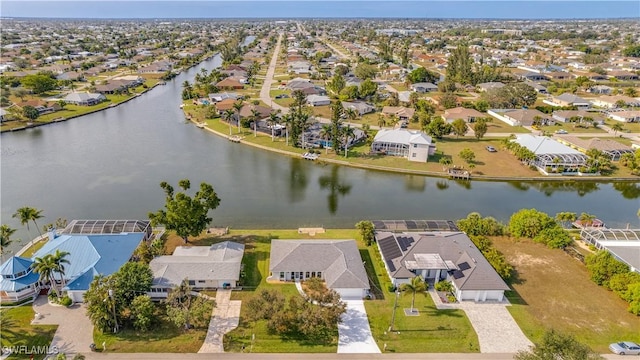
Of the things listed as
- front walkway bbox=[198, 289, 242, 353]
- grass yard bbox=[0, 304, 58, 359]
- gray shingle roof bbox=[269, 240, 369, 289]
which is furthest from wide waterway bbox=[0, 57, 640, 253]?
grass yard bbox=[0, 304, 58, 359]

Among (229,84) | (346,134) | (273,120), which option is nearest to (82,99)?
(229,84)

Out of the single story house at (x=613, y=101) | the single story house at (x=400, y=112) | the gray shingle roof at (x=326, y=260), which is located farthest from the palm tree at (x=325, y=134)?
the single story house at (x=613, y=101)

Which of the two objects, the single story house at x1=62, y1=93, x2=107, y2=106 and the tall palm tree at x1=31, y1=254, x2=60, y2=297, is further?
the single story house at x1=62, y1=93, x2=107, y2=106

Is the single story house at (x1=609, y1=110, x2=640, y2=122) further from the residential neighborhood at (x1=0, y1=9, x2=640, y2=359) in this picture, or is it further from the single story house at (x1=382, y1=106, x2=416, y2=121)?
the single story house at (x1=382, y1=106, x2=416, y2=121)

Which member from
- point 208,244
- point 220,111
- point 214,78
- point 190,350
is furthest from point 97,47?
point 190,350

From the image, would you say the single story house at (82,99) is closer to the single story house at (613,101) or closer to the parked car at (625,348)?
the parked car at (625,348)

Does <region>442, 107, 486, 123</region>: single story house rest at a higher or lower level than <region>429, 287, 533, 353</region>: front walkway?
higher
